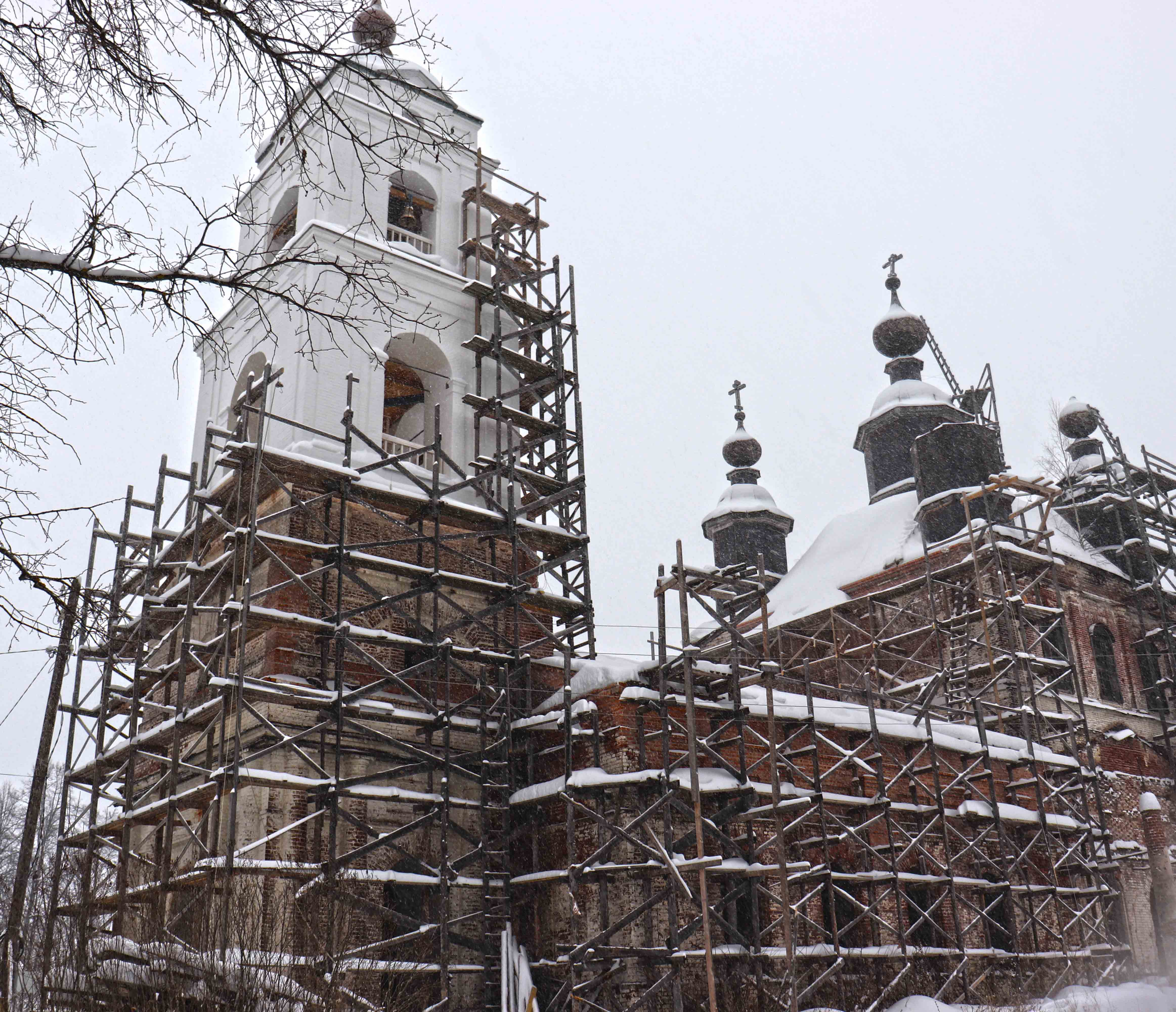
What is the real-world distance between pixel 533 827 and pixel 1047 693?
41.4 ft

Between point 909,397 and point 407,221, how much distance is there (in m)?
18.8

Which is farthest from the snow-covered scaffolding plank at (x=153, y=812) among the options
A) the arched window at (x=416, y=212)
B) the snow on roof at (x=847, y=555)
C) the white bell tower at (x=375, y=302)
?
the snow on roof at (x=847, y=555)

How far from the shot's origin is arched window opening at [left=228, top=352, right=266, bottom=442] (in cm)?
1677

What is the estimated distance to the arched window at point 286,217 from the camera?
67.8 feet

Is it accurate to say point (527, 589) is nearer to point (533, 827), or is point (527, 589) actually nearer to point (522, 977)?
point (533, 827)

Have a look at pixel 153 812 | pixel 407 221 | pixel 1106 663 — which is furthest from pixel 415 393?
pixel 1106 663

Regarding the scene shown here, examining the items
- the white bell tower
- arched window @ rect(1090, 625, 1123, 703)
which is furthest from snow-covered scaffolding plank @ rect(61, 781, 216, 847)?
arched window @ rect(1090, 625, 1123, 703)

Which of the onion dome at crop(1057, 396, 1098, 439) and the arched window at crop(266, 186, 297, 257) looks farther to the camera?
the onion dome at crop(1057, 396, 1098, 439)

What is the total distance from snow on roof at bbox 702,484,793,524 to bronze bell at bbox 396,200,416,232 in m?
18.7

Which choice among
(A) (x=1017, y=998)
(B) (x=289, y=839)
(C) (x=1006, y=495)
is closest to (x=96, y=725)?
(B) (x=289, y=839)

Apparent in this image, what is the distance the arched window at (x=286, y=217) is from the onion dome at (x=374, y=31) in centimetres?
1509

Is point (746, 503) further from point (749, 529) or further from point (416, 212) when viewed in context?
point (416, 212)

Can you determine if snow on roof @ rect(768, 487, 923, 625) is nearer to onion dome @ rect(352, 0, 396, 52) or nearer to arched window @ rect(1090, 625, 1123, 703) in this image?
arched window @ rect(1090, 625, 1123, 703)

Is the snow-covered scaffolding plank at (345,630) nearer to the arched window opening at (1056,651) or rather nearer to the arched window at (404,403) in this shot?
the arched window at (404,403)
